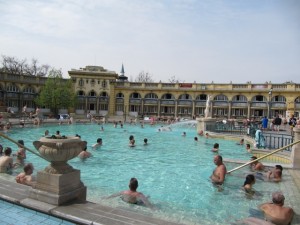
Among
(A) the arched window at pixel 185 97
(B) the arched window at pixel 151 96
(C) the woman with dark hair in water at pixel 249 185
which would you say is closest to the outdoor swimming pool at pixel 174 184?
(C) the woman with dark hair in water at pixel 249 185

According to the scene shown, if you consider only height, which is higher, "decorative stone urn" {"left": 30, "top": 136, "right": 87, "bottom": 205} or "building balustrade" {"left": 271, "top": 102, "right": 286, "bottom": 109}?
"building balustrade" {"left": 271, "top": 102, "right": 286, "bottom": 109}

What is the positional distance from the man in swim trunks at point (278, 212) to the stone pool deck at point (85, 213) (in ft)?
7.51

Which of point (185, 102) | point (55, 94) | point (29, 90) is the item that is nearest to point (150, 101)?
point (185, 102)

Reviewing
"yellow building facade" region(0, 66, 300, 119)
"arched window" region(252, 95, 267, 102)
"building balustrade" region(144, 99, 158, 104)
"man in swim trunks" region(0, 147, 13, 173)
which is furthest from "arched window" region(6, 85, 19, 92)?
"man in swim trunks" region(0, 147, 13, 173)

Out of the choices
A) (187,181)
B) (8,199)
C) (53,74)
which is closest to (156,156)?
(187,181)

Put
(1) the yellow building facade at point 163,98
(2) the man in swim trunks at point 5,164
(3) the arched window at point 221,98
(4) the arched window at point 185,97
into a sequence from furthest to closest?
(4) the arched window at point 185,97, (3) the arched window at point 221,98, (1) the yellow building facade at point 163,98, (2) the man in swim trunks at point 5,164

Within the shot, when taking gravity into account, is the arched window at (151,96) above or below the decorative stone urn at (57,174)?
above

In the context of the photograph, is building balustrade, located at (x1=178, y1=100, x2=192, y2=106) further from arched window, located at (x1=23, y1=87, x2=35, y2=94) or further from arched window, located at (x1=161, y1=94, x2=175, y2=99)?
arched window, located at (x1=23, y1=87, x2=35, y2=94)

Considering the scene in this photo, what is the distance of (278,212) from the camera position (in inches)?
225

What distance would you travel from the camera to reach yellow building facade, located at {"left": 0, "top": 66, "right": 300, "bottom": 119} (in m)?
52.6

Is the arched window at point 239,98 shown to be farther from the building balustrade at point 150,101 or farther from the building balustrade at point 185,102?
the building balustrade at point 150,101

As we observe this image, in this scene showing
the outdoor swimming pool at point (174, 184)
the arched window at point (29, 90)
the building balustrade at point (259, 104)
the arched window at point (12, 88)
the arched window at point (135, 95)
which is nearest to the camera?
the outdoor swimming pool at point (174, 184)

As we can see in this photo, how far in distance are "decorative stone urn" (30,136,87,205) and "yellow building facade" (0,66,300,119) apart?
50.7m

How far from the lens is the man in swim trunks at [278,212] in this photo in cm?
563
